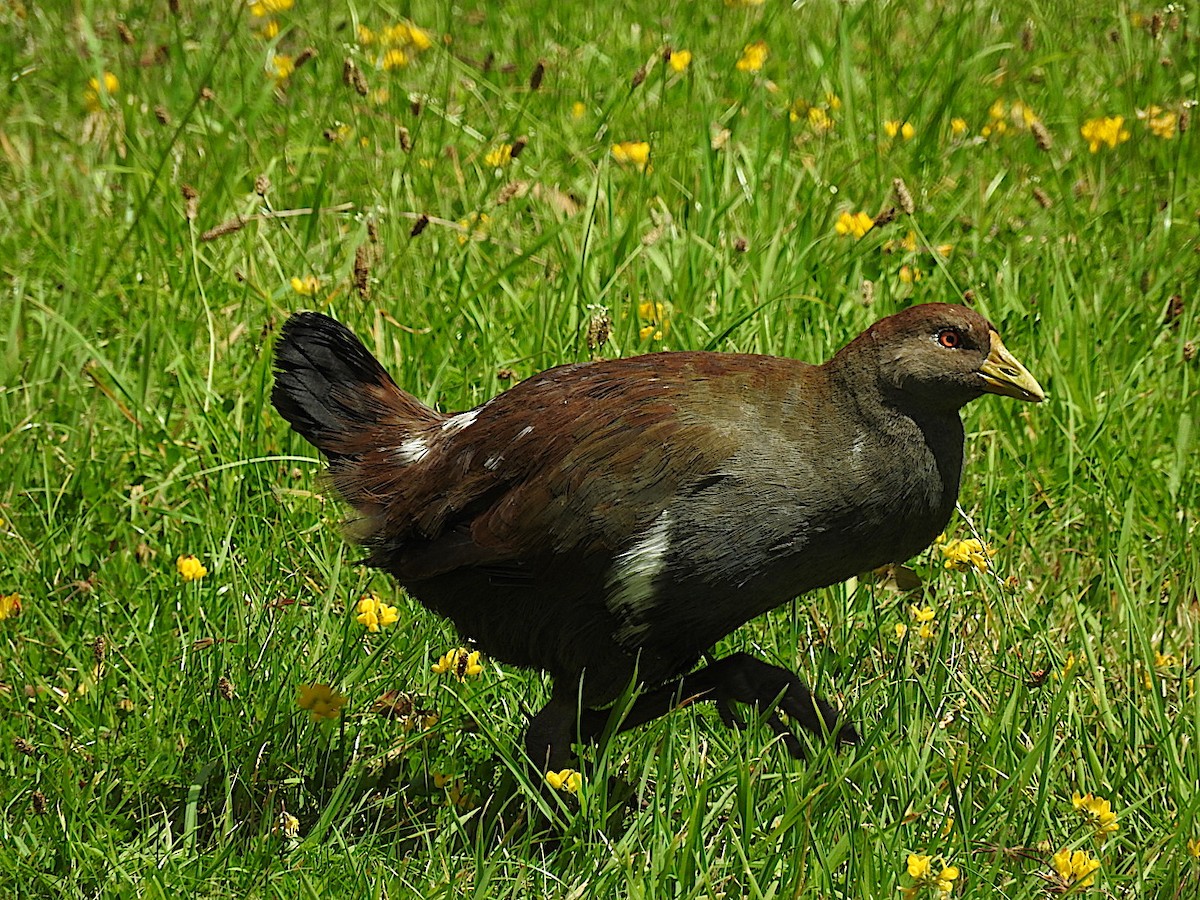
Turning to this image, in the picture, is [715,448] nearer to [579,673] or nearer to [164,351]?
[579,673]

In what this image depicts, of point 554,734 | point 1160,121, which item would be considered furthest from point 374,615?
point 1160,121

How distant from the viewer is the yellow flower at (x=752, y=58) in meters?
6.00

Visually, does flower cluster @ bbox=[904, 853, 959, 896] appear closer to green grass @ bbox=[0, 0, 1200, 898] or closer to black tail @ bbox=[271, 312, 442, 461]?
green grass @ bbox=[0, 0, 1200, 898]

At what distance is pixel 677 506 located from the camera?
3.26 m

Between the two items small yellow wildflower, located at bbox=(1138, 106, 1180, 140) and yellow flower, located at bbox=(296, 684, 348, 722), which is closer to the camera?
yellow flower, located at bbox=(296, 684, 348, 722)

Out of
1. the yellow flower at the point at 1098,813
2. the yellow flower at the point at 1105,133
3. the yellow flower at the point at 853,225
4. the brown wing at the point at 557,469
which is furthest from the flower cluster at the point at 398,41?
the yellow flower at the point at 1098,813

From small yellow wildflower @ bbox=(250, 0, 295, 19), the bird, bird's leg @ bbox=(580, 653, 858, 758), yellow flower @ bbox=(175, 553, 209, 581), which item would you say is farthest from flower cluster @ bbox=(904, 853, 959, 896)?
small yellow wildflower @ bbox=(250, 0, 295, 19)

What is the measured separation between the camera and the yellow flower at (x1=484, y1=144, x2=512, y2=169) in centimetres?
524

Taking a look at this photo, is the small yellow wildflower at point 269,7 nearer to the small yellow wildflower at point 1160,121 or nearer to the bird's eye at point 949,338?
the small yellow wildflower at point 1160,121

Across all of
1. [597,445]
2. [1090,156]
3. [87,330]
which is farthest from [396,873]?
[1090,156]

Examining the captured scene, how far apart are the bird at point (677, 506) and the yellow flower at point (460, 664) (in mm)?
54

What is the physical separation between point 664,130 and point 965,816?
125 inches

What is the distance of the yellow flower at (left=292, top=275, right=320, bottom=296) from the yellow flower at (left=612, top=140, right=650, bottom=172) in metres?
1.12

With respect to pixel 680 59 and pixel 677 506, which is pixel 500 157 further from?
pixel 677 506
